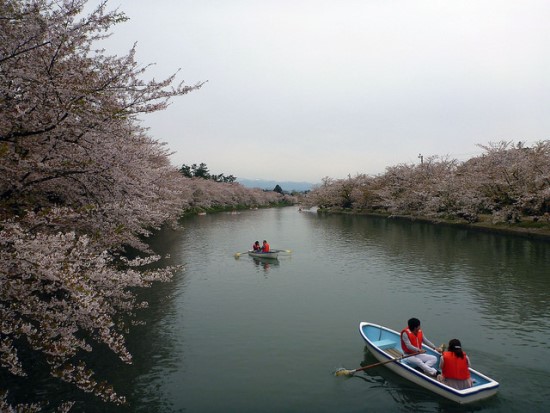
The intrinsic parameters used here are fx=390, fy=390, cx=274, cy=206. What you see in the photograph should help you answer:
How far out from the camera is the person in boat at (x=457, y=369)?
9.97 metres

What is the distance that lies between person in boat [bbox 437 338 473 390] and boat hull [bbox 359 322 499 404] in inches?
9.8

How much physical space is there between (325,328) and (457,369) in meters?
5.82

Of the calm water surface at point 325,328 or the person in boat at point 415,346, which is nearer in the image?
the calm water surface at point 325,328

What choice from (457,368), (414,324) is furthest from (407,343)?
(457,368)

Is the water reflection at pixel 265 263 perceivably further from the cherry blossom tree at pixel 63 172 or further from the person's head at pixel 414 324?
the cherry blossom tree at pixel 63 172

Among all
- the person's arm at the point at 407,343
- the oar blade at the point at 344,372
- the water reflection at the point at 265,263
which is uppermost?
the person's arm at the point at 407,343

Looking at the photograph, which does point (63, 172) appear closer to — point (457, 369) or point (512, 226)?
point (457, 369)

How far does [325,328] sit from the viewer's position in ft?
49.6

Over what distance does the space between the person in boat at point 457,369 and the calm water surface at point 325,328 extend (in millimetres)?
535

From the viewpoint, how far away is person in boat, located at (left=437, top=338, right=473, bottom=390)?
Answer: 32.7ft

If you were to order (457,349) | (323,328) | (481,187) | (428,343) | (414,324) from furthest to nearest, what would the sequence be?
(481,187), (323,328), (428,343), (414,324), (457,349)

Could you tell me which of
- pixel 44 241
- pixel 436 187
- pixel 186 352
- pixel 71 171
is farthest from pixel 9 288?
pixel 436 187

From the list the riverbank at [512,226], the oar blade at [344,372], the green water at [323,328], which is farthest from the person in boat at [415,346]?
the riverbank at [512,226]

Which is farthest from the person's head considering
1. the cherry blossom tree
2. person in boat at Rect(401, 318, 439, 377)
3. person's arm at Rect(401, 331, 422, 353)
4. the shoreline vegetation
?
the shoreline vegetation
